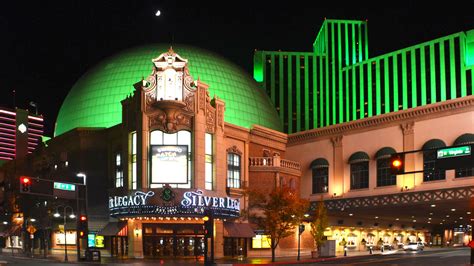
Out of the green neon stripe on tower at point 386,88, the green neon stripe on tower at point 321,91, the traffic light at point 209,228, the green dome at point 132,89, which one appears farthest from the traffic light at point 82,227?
the green neon stripe on tower at point 321,91

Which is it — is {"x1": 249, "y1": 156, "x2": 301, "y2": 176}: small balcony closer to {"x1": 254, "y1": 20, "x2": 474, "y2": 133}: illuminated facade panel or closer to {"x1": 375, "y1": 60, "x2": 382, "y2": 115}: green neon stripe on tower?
{"x1": 254, "y1": 20, "x2": 474, "y2": 133}: illuminated facade panel

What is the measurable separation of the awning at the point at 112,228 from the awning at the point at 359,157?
29.6 meters

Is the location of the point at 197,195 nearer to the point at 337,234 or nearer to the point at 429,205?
the point at 429,205

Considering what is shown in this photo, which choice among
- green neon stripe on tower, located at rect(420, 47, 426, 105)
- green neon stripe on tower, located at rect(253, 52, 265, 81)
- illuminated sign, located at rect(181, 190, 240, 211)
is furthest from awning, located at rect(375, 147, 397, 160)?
green neon stripe on tower, located at rect(253, 52, 265, 81)

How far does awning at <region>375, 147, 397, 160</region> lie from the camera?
7975 centimetres

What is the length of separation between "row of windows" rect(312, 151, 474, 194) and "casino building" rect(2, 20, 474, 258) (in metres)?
0.13

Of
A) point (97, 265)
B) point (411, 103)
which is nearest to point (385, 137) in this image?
point (97, 265)

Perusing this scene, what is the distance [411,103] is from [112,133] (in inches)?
3620

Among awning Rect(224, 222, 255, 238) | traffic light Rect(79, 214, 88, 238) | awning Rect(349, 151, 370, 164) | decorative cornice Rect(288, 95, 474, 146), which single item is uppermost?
decorative cornice Rect(288, 95, 474, 146)

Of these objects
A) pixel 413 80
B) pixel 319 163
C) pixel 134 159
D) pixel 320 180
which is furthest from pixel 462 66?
pixel 134 159

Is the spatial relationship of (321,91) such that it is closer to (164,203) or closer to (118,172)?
(118,172)

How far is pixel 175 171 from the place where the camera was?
69.0 metres

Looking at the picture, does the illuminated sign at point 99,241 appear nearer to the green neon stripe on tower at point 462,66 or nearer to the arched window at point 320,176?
the arched window at point 320,176

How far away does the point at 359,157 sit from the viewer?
83.4 meters
